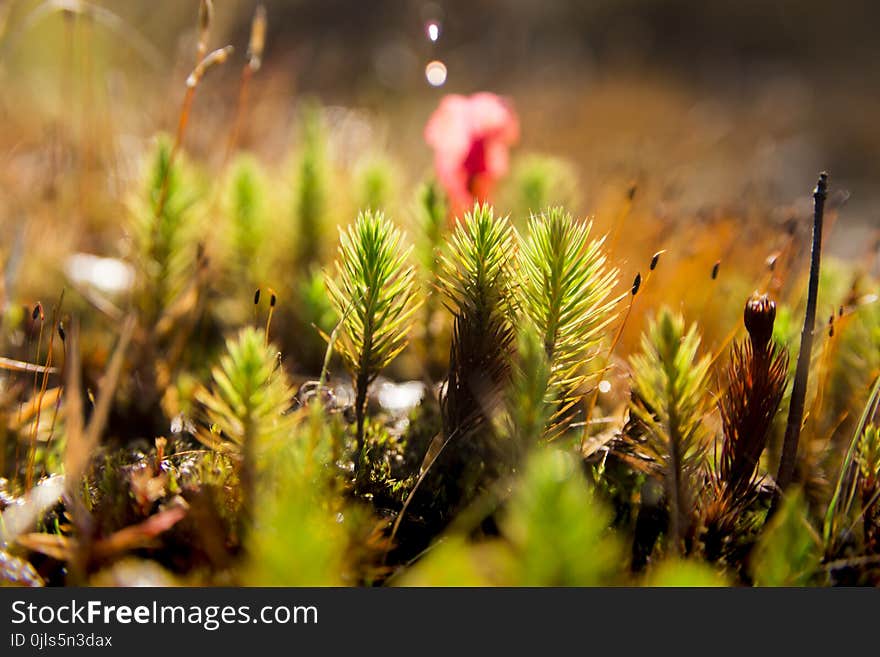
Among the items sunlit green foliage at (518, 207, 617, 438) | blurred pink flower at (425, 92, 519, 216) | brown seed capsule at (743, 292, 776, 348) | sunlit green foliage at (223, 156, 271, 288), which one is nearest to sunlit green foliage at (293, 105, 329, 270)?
sunlit green foliage at (223, 156, 271, 288)

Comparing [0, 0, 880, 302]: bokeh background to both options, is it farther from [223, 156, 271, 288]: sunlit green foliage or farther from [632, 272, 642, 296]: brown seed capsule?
[632, 272, 642, 296]: brown seed capsule

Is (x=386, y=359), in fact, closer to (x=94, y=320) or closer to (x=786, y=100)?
(x=94, y=320)

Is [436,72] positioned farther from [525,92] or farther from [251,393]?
[525,92]

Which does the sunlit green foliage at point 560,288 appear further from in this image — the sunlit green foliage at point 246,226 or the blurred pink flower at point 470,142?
the sunlit green foliage at point 246,226

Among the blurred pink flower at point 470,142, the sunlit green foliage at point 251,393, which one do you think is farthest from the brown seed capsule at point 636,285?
the blurred pink flower at point 470,142

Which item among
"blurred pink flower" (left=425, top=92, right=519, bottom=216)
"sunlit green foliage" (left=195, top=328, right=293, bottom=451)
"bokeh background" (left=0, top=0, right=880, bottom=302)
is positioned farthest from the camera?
"bokeh background" (left=0, top=0, right=880, bottom=302)
